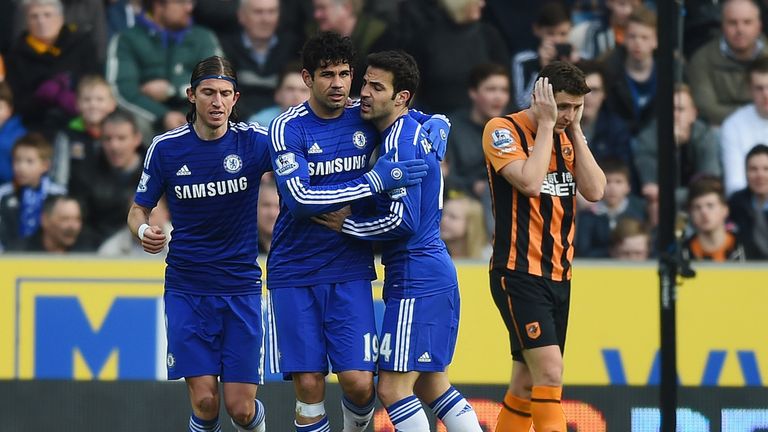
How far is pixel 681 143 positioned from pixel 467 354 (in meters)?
2.54

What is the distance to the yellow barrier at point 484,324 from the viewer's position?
10062 millimetres

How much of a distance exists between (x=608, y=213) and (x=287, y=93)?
8.58ft

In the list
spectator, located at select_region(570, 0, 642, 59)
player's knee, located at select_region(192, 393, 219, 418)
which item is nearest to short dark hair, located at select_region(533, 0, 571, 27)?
spectator, located at select_region(570, 0, 642, 59)

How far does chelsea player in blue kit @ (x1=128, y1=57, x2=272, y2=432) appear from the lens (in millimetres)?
7891

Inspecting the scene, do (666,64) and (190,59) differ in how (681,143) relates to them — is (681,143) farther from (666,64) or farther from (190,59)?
(666,64)

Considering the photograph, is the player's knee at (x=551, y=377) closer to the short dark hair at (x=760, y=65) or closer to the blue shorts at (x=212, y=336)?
the blue shorts at (x=212, y=336)

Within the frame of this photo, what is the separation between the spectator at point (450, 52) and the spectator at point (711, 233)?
6.72ft

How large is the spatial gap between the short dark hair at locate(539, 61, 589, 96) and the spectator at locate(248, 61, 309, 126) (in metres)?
3.75

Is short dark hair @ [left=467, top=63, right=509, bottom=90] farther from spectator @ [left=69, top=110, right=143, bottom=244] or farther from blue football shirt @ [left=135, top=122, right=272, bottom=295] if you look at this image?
blue football shirt @ [left=135, top=122, right=272, bottom=295]

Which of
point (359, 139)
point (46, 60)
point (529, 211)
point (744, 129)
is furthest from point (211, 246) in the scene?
point (744, 129)

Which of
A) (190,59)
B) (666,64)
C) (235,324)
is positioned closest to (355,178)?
(235,324)

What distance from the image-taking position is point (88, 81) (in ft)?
37.7

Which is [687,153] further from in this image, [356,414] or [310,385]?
[310,385]

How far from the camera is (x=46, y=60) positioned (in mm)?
11742
